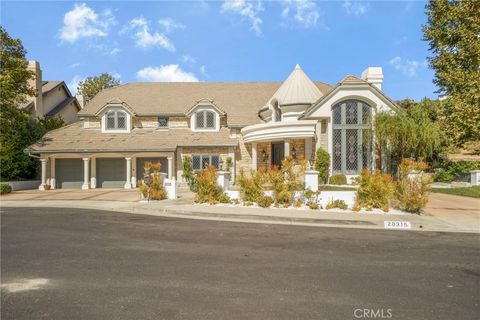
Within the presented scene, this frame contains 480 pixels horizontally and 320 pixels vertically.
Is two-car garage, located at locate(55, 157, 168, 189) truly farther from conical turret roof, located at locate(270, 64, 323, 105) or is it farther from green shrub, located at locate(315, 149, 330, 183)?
green shrub, located at locate(315, 149, 330, 183)

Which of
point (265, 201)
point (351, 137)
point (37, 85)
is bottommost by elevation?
point (265, 201)

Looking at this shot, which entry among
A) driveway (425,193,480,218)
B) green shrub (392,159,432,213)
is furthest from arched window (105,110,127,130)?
driveway (425,193,480,218)

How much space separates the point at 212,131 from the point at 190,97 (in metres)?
5.15

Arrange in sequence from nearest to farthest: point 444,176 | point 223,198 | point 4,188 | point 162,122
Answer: point 223,198 < point 4,188 < point 444,176 < point 162,122

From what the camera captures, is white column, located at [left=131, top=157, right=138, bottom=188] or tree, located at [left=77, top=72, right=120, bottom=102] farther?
tree, located at [left=77, top=72, right=120, bottom=102]

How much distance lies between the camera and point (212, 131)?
2688cm

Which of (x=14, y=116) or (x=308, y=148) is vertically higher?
(x=14, y=116)

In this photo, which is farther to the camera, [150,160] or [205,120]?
[205,120]

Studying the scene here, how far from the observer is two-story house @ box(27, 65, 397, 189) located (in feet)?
65.8

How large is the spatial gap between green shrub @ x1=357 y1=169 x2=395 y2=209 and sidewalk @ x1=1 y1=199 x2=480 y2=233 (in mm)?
1100

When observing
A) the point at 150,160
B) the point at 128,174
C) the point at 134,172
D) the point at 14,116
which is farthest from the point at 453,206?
the point at 14,116

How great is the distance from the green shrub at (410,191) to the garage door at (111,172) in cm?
2053

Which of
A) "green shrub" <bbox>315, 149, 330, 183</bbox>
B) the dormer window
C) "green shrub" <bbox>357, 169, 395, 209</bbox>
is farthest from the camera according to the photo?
the dormer window

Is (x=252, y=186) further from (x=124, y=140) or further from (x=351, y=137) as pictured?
(x=124, y=140)
